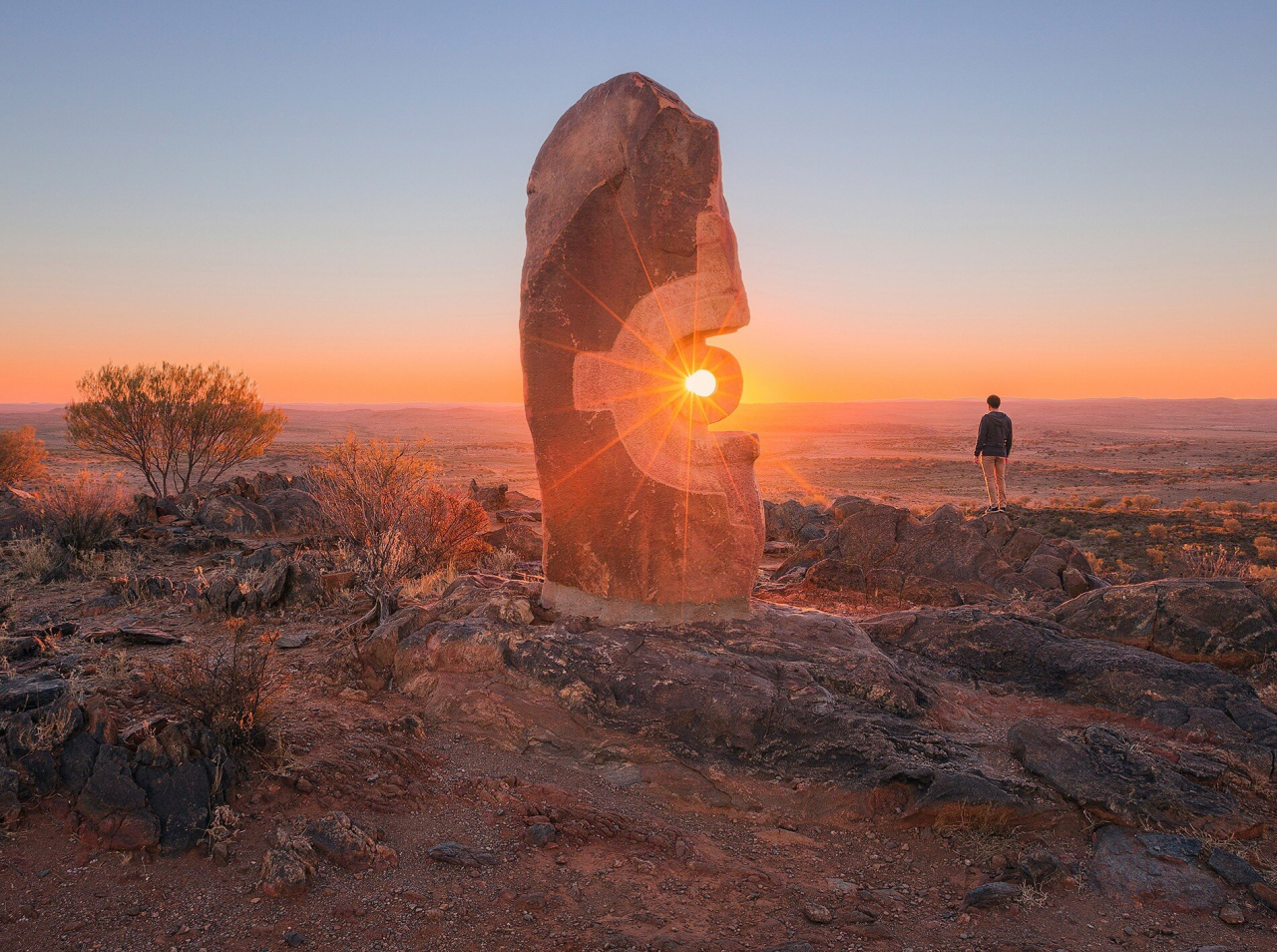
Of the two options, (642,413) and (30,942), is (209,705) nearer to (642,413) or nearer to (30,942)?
(30,942)

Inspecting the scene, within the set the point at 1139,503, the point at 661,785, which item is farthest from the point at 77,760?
the point at 1139,503

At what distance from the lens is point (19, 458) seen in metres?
20.5

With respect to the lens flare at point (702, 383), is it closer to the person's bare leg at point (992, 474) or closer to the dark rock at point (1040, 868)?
the dark rock at point (1040, 868)

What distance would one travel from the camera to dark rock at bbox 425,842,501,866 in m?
3.77

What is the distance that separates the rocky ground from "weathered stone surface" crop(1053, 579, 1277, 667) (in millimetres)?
27

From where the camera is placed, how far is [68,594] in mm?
8641

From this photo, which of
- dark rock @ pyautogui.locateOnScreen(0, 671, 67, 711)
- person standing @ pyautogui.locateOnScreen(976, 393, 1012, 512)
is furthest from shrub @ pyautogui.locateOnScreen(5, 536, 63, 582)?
person standing @ pyautogui.locateOnScreen(976, 393, 1012, 512)

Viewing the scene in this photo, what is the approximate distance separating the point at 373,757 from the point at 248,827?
82 cm

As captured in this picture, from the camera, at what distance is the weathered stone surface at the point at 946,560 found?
9375mm

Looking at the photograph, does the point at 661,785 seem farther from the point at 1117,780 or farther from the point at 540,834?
the point at 1117,780

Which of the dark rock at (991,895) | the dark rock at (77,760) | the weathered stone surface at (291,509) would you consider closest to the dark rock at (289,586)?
the dark rock at (77,760)

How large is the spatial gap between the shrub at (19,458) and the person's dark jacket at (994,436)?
2219cm

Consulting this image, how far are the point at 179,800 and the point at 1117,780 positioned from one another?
16.8ft

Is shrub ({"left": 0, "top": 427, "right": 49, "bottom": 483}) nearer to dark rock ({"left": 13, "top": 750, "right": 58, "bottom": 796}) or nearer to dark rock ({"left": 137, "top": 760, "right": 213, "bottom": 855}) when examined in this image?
dark rock ({"left": 13, "top": 750, "right": 58, "bottom": 796})
